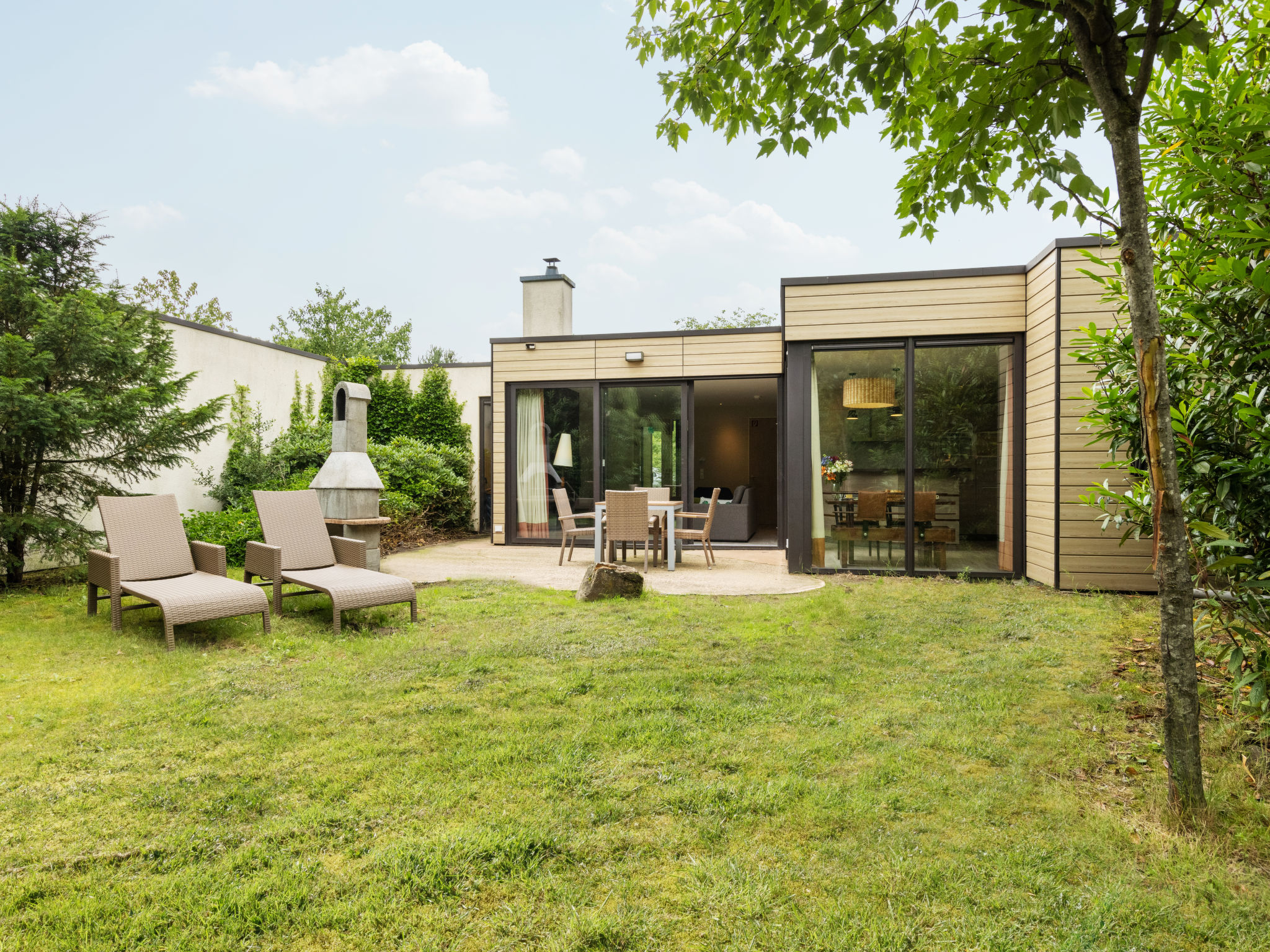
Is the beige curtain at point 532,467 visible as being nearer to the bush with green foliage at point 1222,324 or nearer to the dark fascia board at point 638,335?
the dark fascia board at point 638,335

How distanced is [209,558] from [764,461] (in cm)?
1247

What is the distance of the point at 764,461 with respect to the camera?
15.9 metres

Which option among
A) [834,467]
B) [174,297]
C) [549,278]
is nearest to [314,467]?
[549,278]

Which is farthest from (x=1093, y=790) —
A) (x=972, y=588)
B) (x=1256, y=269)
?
(x=972, y=588)

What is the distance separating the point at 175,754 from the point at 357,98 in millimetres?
32808

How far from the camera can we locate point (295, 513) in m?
5.47

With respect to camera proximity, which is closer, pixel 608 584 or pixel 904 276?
pixel 608 584

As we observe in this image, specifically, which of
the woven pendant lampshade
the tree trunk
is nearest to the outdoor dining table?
the woven pendant lampshade

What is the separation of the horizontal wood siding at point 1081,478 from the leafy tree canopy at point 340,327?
36246 millimetres

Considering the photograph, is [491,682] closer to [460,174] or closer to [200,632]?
[200,632]

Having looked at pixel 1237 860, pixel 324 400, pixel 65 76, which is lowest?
pixel 1237 860

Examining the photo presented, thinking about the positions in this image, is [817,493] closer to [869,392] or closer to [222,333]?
[869,392]

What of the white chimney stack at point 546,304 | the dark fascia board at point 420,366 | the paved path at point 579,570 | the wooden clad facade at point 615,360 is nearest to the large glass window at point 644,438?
the wooden clad facade at point 615,360

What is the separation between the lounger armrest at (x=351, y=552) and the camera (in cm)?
548
